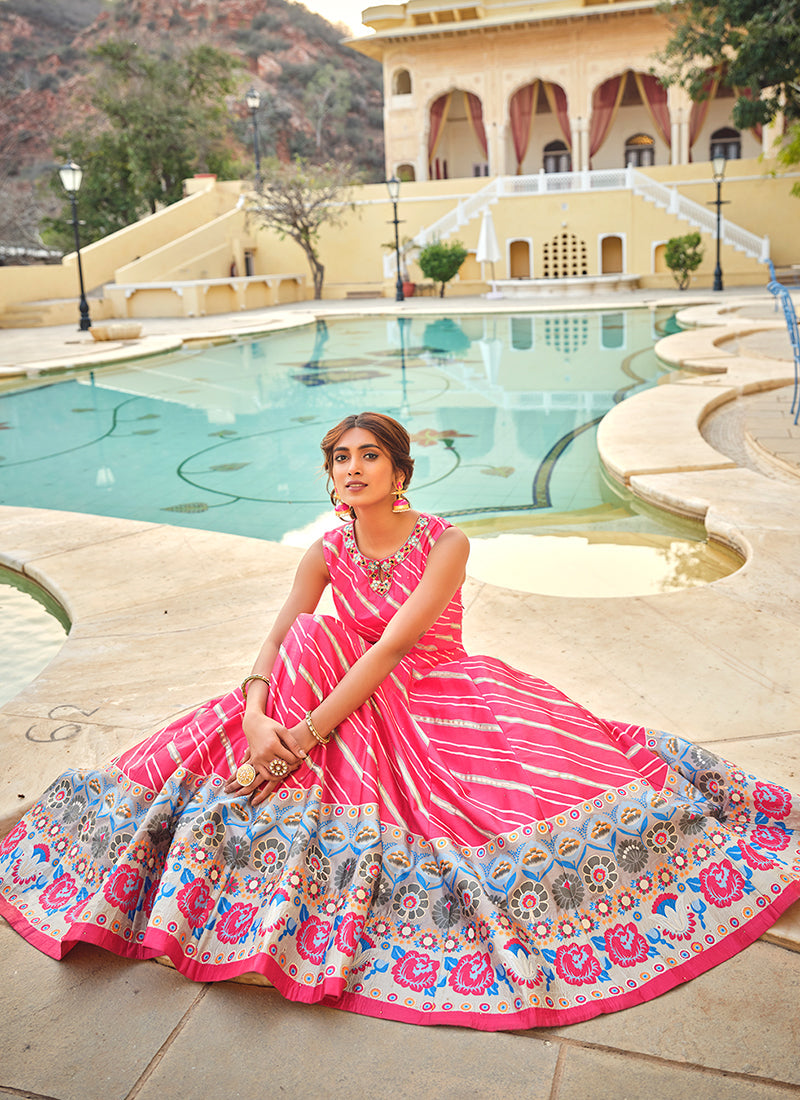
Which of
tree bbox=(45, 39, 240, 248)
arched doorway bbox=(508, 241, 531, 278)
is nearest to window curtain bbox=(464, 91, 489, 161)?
arched doorway bbox=(508, 241, 531, 278)

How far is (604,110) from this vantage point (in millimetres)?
29297

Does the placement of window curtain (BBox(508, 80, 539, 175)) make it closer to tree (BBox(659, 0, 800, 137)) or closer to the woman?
tree (BBox(659, 0, 800, 137))

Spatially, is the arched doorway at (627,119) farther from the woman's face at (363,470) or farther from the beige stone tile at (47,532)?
the woman's face at (363,470)

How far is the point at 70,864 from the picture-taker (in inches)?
74.7

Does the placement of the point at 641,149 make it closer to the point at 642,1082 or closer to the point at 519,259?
the point at 519,259

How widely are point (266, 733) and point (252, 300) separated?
71.7ft

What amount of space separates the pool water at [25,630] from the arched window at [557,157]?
31870 millimetres

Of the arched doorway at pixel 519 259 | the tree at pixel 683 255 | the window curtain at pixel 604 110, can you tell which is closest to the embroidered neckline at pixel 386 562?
the tree at pixel 683 255

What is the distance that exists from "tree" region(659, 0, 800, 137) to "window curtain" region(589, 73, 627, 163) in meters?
11.7

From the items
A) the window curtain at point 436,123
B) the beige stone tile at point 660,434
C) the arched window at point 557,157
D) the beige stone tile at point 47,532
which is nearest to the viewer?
the beige stone tile at point 47,532

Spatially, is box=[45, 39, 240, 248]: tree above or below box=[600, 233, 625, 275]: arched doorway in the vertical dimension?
above

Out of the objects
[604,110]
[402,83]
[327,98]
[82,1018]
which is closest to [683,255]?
[604,110]

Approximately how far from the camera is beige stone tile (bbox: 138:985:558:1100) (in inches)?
56.8

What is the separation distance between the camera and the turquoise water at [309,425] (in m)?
A: 5.84
